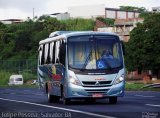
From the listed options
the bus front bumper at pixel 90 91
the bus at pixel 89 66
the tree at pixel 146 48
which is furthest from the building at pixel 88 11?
the bus front bumper at pixel 90 91

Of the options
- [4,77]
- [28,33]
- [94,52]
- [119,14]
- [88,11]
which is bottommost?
[4,77]

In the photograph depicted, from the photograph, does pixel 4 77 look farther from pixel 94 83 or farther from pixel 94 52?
pixel 94 83

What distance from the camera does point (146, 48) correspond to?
296ft

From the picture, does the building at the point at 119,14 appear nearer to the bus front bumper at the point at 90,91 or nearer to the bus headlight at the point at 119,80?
the bus headlight at the point at 119,80

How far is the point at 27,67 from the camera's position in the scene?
104000 mm

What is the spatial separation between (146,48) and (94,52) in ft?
211

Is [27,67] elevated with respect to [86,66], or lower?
lower

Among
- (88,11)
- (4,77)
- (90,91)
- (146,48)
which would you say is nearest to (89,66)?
(90,91)

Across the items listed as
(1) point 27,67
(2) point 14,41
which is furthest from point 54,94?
(2) point 14,41

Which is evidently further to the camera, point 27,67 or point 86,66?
point 27,67

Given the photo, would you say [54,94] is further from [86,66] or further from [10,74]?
[10,74]

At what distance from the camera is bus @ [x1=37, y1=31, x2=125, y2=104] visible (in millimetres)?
25703

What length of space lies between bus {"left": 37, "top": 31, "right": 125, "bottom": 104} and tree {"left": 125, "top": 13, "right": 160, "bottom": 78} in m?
62.1

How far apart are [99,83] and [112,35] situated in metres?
2.26
